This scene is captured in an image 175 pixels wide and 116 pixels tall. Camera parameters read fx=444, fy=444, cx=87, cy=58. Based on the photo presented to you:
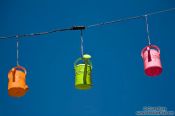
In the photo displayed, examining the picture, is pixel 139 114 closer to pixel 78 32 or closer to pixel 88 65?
pixel 78 32

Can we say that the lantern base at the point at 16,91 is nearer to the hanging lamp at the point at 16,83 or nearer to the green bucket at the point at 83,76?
the hanging lamp at the point at 16,83

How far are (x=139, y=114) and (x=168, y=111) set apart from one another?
321mm

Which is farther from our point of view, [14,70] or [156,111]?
[156,111]

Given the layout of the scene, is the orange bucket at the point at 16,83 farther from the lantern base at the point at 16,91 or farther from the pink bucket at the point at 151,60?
the pink bucket at the point at 151,60

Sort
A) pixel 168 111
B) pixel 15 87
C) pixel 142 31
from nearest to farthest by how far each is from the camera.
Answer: pixel 15 87 → pixel 168 111 → pixel 142 31

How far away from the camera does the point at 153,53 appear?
11.0 ft

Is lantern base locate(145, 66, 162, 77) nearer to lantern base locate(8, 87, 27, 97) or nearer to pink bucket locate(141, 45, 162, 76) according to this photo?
pink bucket locate(141, 45, 162, 76)

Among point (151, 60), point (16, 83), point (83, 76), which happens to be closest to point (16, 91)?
point (16, 83)

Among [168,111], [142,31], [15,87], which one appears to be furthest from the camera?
[142,31]

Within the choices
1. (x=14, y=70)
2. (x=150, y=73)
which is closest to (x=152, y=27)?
(x=150, y=73)

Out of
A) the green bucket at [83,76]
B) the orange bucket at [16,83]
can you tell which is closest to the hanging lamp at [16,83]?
the orange bucket at [16,83]

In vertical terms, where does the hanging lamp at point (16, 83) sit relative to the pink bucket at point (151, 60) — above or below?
below

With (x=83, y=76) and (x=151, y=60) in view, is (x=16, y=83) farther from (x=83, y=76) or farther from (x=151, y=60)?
(x=151, y=60)

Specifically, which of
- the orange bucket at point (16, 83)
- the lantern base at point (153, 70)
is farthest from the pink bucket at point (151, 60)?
the orange bucket at point (16, 83)
